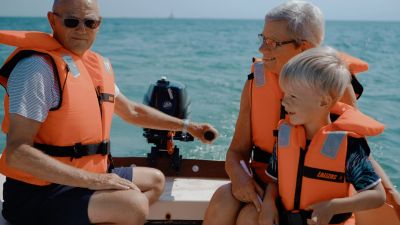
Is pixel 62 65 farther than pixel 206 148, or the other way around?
pixel 206 148

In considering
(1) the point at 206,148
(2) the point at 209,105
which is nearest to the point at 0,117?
(2) the point at 209,105

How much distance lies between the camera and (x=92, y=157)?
2.53 meters

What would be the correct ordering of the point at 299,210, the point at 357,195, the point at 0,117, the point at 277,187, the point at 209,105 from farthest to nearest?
1. the point at 209,105
2. the point at 0,117
3. the point at 277,187
4. the point at 299,210
5. the point at 357,195

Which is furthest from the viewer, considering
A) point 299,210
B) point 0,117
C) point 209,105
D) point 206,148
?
point 209,105

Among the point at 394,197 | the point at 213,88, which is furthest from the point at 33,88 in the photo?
the point at 213,88

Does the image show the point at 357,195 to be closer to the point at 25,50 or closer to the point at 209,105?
the point at 25,50

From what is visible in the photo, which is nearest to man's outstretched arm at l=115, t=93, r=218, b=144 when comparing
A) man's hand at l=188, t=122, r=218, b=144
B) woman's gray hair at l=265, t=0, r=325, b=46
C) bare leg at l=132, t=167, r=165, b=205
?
man's hand at l=188, t=122, r=218, b=144

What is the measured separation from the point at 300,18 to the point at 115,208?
118 cm

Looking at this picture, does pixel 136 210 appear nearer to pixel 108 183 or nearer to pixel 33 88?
pixel 108 183

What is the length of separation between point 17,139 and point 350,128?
137cm

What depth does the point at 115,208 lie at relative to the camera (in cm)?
236

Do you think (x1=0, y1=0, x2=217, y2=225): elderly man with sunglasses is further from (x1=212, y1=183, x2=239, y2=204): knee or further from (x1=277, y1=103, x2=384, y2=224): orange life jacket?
(x1=277, y1=103, x2=384, y2=224): orange life jacket

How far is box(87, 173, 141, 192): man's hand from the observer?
235 cm

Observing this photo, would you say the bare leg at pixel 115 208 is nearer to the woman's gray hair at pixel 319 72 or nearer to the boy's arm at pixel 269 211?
the boy's arm at pixel 269 211
